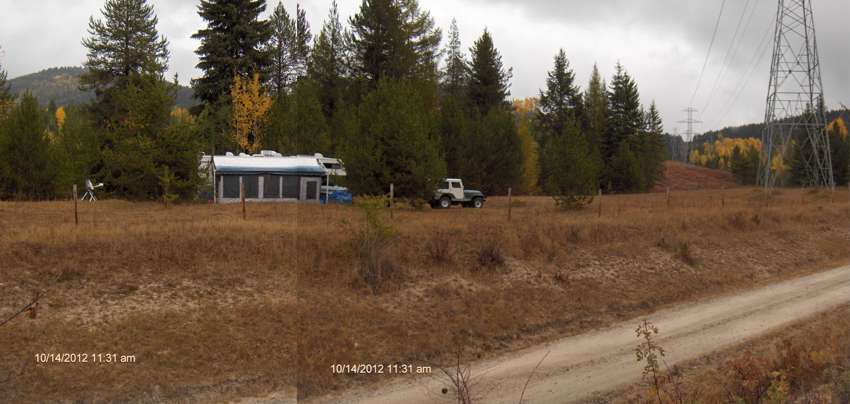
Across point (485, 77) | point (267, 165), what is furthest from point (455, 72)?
point (267, 165)

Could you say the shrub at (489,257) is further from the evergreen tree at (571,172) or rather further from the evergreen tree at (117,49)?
the evergreen tree at (117,49)

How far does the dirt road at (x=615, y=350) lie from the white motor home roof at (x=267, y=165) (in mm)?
21668

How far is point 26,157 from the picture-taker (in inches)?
1235

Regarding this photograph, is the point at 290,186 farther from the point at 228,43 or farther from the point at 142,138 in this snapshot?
the point at 228,43

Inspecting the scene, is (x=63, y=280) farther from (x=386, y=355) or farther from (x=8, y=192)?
(x=8, y=192)

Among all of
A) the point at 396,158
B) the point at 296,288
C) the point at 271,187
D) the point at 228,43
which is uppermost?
the point at 228,43

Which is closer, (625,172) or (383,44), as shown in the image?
Answer: (383,44)

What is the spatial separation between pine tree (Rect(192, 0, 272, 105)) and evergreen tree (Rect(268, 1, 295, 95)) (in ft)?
21.1

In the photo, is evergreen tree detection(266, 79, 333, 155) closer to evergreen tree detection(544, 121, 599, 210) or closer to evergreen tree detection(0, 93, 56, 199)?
evergreen tree detection(0, 93, 56, 199)

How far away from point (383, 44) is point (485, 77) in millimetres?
13252

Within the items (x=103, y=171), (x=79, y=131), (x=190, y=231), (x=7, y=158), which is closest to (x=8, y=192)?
(x=7, y=158)

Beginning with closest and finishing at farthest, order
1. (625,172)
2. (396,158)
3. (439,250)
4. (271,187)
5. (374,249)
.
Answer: (374,249), (439,250), (396,158), (271,187), (625,172)

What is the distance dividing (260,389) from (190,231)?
7488 mm

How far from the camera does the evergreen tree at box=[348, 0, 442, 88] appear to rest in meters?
51.5
